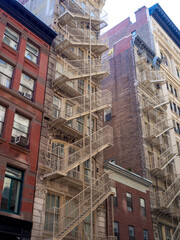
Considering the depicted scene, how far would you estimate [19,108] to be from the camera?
17812 millimetres

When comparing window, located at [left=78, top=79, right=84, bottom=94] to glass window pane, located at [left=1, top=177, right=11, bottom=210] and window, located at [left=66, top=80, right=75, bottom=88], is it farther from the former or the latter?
glass window pane, located at [left=1, top=177, right=11, bottom=210]

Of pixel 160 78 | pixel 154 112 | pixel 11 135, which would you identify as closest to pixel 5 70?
pixel 11 135

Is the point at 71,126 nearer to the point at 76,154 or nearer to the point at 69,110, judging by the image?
the point at 69,110

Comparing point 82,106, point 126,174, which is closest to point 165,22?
point 82,106

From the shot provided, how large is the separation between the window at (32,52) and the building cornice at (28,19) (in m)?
1.20

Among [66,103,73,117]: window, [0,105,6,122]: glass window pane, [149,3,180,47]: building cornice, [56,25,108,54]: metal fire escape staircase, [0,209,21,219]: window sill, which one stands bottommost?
[0,209,21,219]: window sill

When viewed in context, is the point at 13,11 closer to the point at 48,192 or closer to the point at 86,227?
the point at 48,192

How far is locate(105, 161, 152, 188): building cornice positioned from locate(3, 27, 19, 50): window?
36.1ft

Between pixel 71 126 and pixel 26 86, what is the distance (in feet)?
14.9

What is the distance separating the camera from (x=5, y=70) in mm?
18422

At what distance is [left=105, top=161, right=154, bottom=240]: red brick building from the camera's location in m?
21.5

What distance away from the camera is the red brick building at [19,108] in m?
15.2

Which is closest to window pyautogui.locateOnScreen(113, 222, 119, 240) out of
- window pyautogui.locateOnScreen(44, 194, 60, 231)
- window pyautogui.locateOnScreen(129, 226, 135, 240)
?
window pyautogui.locateOnScreen(129, 226, 135, 240)

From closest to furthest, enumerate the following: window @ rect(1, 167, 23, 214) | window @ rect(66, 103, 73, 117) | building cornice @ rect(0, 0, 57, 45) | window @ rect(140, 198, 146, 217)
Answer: window @ rect(1, 167, 23, 214) < building cornice @ rect(0, 0, 57, 45) < window @ rect(66, 103, 73, 117) < window @ rect(140, 198, 146, 217)
